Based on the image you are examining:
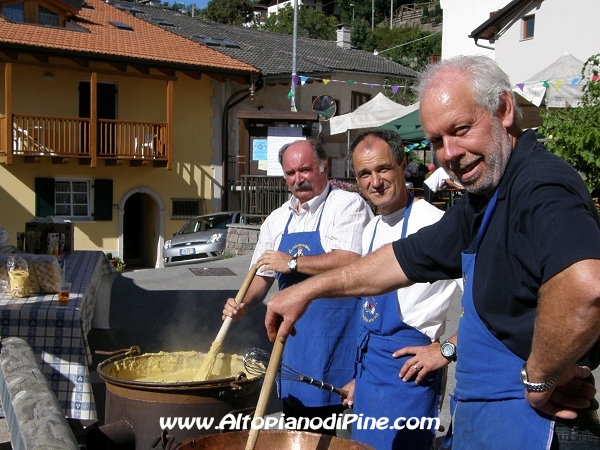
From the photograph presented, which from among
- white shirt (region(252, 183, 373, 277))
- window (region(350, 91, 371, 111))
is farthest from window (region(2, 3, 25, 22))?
white shirt (region(252, 183, 373, 277))

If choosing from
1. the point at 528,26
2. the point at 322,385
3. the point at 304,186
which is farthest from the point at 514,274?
the point at 528,26

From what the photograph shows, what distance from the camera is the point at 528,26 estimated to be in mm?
22016

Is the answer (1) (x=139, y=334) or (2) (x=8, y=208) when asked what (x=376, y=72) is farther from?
(1) (x=139, y=334)

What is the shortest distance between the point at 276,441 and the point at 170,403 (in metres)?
0.62

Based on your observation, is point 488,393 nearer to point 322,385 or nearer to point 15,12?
point 322,385

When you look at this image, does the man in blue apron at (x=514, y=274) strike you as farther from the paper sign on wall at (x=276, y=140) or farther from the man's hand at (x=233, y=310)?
the paper sign on wall at (x=276, y=140)

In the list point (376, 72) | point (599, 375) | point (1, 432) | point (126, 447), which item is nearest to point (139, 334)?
point (1, 432)

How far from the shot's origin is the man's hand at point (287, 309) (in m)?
2.11

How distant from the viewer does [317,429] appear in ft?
10.7

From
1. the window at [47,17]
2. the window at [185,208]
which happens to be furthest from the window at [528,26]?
the window at [47,17]

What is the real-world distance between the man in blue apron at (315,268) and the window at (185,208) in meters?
18.5

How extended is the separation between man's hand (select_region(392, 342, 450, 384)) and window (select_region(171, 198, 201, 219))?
63.7ft

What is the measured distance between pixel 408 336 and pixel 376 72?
993 inches

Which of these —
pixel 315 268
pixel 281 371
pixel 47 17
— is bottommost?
pixel 281 371
